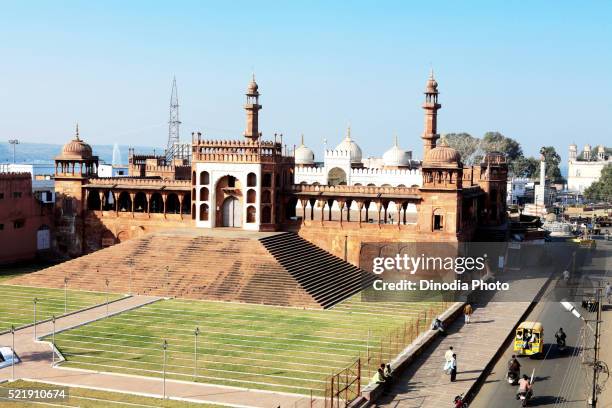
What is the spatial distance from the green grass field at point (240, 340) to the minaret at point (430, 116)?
73.5 feet

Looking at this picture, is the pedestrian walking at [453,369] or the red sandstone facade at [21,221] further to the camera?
the red sandstone facade at [21,221]

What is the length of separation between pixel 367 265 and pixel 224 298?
39.5 feet

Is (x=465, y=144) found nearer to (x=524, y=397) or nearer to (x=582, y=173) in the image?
(x=582, y=173)

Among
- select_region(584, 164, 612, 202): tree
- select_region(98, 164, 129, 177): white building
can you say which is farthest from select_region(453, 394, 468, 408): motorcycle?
select_region(584, 164, 612, 202): tree

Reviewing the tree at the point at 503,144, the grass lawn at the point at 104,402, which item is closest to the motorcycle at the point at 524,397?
the grass lawn at the point at 104,402

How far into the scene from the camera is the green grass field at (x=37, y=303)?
111 feet

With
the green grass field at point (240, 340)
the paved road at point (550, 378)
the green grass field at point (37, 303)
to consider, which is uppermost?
the green grass field at point (37, 303)

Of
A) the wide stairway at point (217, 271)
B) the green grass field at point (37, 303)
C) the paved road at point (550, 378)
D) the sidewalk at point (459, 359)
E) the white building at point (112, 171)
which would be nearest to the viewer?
the sidewalk at point (459, 359)

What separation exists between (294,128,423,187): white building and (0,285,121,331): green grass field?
34.9m

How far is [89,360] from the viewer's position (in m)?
27.3

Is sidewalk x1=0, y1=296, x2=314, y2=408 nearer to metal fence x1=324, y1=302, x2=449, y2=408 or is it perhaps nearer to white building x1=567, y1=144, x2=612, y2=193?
metal fence x1=324, y1=302, x2=449, y2=408

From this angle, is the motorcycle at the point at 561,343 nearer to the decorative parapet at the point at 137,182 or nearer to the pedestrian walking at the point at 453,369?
the pedestrian walking at the point at 453,369

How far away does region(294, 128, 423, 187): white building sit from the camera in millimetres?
68438

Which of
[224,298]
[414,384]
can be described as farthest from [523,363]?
[224,298]
